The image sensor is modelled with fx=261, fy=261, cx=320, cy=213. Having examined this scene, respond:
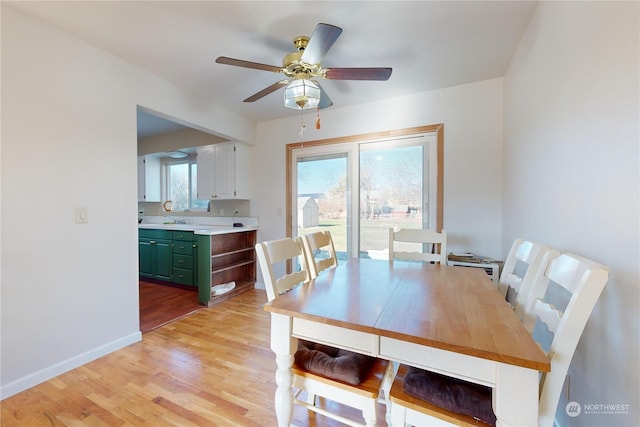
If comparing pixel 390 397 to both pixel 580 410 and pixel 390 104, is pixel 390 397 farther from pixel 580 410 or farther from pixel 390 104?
pixel 390 104

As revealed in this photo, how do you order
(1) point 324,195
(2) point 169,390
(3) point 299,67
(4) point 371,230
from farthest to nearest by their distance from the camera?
(1) point 324,195 < (4) point 371,230 < (3) point 299,67 < (2) point 169,390

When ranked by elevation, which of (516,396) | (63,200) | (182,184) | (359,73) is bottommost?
(516,396)

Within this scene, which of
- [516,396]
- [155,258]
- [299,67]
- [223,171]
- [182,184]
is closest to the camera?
[516,396]

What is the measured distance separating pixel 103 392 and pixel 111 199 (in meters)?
1.38

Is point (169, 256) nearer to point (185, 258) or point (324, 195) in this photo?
point (185, 258)

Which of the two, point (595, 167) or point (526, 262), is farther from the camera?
point (526, 262)

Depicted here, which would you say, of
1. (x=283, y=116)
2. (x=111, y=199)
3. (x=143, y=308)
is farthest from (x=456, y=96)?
(x=143, y=308)

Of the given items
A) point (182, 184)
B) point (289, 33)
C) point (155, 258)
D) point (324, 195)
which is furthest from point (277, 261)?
point (182, 184)

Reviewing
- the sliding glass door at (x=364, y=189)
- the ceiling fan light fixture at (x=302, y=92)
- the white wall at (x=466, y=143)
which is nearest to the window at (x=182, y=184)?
the sliding glass door at (x=364, y=189)

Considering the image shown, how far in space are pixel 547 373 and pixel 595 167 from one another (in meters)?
0.82

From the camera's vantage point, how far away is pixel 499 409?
0.75 meters

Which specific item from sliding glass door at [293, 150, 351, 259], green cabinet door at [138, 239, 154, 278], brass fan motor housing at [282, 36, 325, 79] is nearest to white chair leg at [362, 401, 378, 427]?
brass fan motor housing at [282, 36, 325, 79]

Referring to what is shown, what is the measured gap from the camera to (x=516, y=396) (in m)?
0.74

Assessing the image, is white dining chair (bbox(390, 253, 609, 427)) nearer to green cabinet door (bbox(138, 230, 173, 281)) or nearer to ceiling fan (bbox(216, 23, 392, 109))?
ceiling fan (bbox(216, 23, 392, 109))
